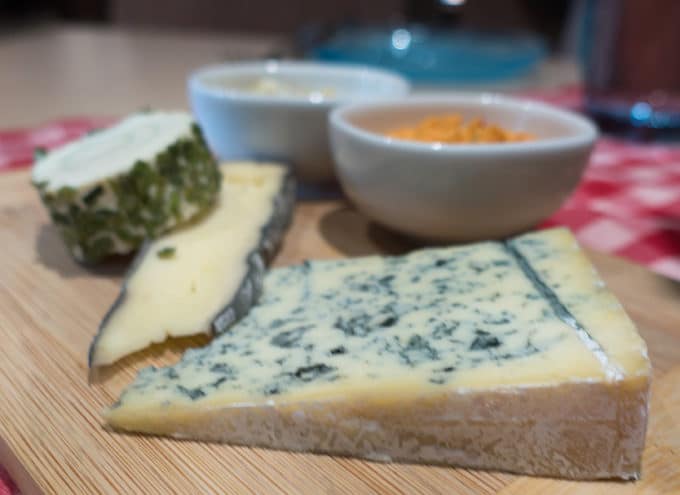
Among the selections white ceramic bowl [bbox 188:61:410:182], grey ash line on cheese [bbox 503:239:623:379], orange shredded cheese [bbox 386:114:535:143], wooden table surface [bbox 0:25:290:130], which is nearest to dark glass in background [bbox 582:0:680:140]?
white ceramic bowl [bbox 188:61:410:182]

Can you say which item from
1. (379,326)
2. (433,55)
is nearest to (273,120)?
(379,326)

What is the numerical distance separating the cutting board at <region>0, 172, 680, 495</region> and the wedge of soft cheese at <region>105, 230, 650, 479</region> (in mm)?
24

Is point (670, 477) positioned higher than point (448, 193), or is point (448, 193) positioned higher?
point (448, 193)

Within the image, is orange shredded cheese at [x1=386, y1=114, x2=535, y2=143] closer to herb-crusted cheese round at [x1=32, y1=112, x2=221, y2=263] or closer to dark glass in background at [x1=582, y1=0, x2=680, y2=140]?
herb-crusted cheese round at [x1=32, y1=112, x2=221, y2=263]

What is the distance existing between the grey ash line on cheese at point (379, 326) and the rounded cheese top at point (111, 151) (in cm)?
35

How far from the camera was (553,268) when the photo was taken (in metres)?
1.04

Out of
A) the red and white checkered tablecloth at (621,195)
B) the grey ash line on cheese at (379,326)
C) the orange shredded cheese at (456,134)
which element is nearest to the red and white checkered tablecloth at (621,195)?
the red and white checkered tablecloth at (621,195)

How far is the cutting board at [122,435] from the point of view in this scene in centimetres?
76

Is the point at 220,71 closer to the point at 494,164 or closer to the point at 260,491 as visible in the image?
the point at 494,164

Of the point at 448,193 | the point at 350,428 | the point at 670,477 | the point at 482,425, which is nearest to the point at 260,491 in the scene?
the point at 350,428

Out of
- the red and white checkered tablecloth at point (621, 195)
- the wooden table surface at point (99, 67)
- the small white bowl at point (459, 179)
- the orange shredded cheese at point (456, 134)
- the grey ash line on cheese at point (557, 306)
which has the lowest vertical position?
the red and white checkered tablecloth at point (621, 195)

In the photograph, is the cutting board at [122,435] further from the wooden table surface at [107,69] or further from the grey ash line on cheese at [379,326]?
the wooden table surface at [107,69]

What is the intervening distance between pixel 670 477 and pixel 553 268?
0.36 m

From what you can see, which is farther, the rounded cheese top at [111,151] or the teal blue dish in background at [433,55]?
the teal blue dish in background at [433,55]
